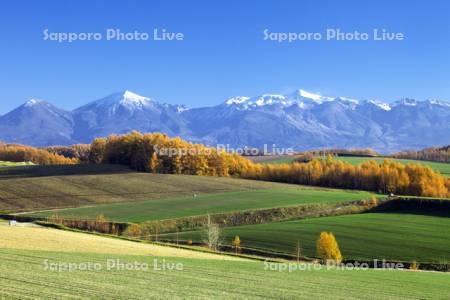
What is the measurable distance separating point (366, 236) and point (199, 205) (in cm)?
3121

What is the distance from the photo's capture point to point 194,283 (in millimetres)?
26234

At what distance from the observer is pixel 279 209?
87.3m

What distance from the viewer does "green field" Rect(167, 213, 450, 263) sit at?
195ft

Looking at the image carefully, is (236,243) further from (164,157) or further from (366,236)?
(164,157)

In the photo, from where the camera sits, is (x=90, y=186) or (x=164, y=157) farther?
(x=164, y=157)

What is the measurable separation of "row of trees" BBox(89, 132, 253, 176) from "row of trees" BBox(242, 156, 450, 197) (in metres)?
8.29

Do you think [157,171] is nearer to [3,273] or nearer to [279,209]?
[279,209]

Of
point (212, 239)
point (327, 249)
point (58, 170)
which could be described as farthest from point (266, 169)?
point (327, 249)

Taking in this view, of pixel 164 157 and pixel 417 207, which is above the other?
pixel 164 157

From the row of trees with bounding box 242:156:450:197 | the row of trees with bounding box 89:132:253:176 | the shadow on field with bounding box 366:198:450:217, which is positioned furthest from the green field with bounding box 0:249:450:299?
the row of trees with bounding box 89:132:253:176

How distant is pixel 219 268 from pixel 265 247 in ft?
94.4

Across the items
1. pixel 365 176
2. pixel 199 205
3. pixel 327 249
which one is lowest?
pixel 327 249

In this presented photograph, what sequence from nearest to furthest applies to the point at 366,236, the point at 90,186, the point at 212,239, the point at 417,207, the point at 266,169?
the point at 212,239 < the point at 366,236 < the point at 417,207 < the point at 90,186 < the point at 266,169

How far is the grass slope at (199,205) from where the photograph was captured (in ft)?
264
